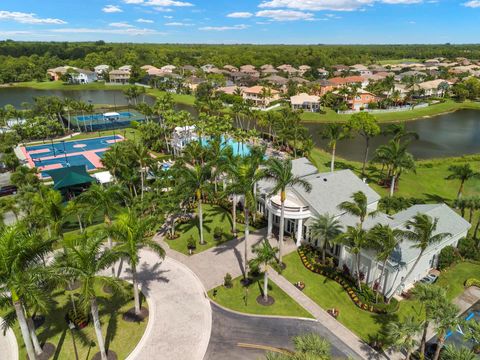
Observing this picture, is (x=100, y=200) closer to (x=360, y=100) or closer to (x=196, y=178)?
(x=196, y=178)

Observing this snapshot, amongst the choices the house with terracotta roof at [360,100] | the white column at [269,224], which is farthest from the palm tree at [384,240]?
the house with terracotta roof at [360,100]

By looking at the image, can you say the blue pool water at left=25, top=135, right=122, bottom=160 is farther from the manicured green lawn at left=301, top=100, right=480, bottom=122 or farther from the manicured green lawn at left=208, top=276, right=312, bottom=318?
the manicured green lawn at left=301, top=100, right=480, bottom=122

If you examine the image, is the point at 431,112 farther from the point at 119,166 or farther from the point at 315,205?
the point at 119,166

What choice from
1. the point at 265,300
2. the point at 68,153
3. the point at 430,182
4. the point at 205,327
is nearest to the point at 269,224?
the point at 265,300

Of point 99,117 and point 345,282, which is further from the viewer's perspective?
point 99,117

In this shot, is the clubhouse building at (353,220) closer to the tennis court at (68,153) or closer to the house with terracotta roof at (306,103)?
the tennis court at (68,153)

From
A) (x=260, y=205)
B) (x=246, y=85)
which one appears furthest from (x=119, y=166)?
(x=246, y=85)

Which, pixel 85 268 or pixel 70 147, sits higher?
pixel 85 268
